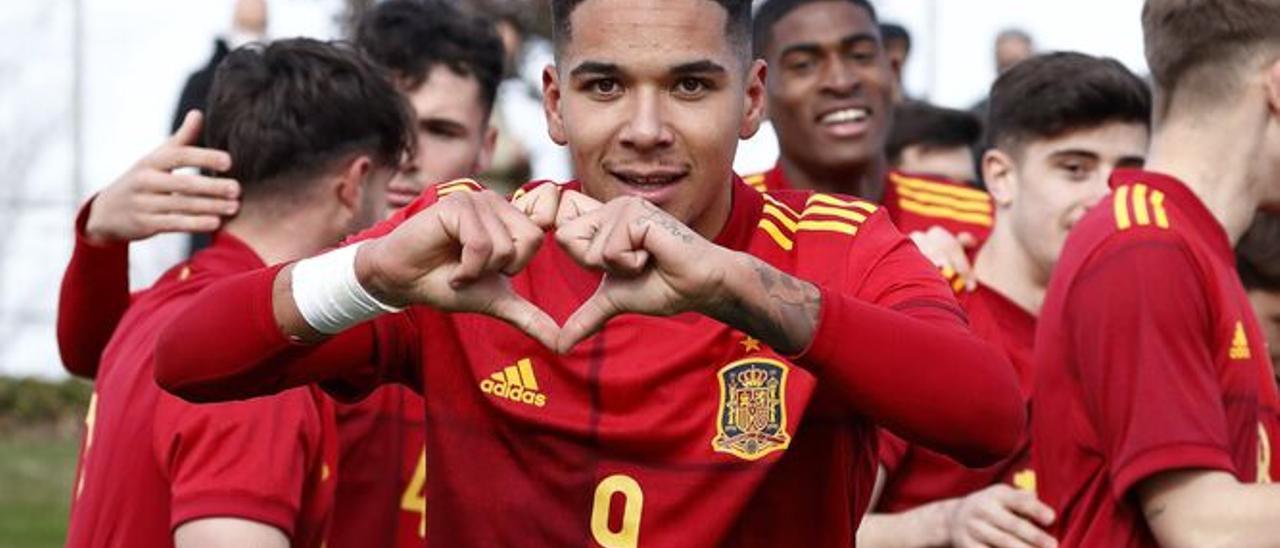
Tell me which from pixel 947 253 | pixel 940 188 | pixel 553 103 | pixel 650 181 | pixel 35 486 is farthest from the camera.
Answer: pixel 35 486

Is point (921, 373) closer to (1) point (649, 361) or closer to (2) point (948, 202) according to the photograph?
(1) point (649, 361)

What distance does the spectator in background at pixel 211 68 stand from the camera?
6.98 metres

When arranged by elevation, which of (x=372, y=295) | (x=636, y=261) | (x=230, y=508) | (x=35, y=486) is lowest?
(x=35, y=486)

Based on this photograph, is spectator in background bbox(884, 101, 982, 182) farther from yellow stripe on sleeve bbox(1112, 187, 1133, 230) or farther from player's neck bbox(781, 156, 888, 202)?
yellow stripe on sleeve bbox(1112, 187, 1133, 230)

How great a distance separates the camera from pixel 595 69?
4414 millimetres

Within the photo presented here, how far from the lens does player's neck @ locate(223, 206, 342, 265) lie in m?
5.84

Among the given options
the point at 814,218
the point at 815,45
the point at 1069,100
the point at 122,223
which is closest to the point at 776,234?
the point at 814,218

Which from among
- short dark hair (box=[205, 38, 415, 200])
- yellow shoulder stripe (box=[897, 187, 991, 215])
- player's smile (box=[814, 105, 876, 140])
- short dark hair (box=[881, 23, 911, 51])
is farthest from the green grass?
short dark hair (box=[205, 38, 415, 200])

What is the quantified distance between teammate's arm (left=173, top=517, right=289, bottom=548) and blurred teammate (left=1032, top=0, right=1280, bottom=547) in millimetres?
1722

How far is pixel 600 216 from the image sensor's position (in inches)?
156

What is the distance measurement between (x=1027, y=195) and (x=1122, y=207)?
1.77 metres

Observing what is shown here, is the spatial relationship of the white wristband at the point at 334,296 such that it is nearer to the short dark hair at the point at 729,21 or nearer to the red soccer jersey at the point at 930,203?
the short dark hair at the point at 729,21

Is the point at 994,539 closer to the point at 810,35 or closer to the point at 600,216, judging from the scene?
the point at 600,216

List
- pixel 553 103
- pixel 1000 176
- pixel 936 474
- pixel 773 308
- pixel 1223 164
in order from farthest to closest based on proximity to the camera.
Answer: pixel 1000 176 < pixel 936 474 < pixel 1223 164 < pixel 553 103 < pixel 773 308
